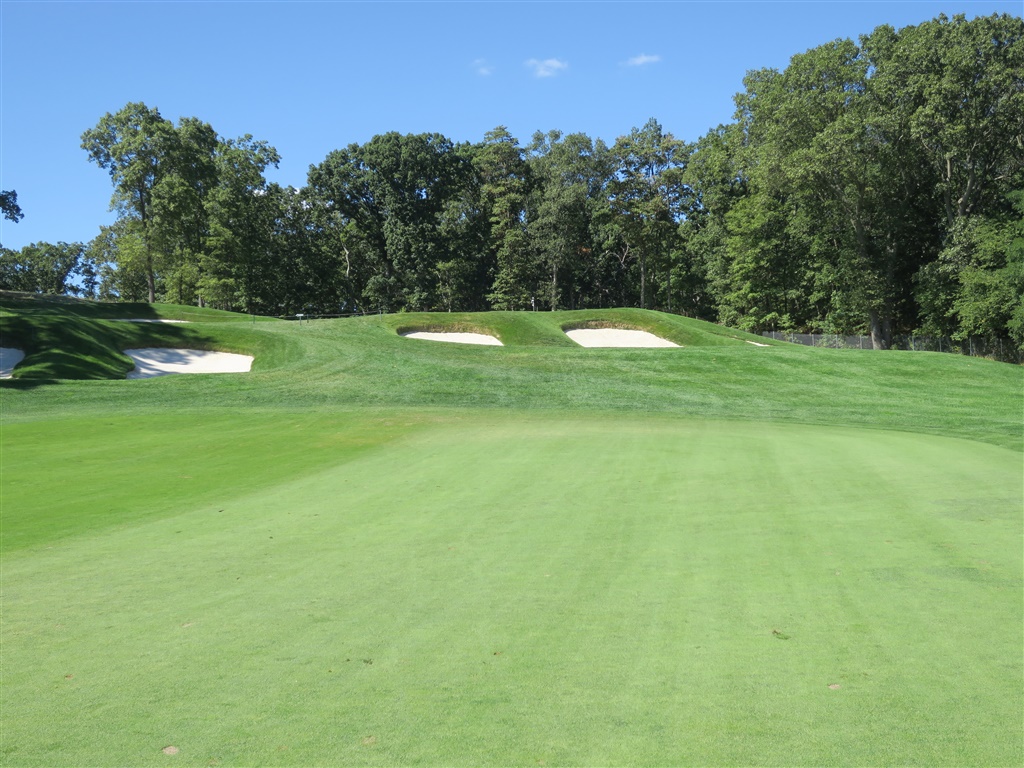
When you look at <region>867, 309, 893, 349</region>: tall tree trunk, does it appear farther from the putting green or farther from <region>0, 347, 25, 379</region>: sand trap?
<region>0, 347, 25, 379</region>: sand trap

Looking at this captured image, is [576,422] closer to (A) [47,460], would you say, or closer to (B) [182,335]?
(A) [47,460]

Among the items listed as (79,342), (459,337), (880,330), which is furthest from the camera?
(880,330)

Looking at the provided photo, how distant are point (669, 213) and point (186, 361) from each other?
179 ft

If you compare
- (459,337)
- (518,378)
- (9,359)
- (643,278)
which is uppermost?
(643,278)

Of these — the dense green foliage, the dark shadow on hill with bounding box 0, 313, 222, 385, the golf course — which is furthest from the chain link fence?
the golf course

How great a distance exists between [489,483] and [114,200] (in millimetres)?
61850

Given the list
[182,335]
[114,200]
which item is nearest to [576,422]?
[182,335]

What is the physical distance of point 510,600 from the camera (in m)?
5.34

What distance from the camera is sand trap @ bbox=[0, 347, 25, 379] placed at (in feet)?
81.3

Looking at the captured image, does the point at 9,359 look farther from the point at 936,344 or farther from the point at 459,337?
the point at 936,344

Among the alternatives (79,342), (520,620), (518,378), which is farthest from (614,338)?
(520,620)

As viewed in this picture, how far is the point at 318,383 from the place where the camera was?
24.4m

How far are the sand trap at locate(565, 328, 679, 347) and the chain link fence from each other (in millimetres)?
17263

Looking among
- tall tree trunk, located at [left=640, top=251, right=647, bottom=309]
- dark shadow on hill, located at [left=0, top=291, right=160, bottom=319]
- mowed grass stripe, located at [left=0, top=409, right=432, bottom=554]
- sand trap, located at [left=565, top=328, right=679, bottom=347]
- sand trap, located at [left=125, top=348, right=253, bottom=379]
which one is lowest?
mowed grass stripe, located at [left=0, top=409, right=432, bottom=554]
